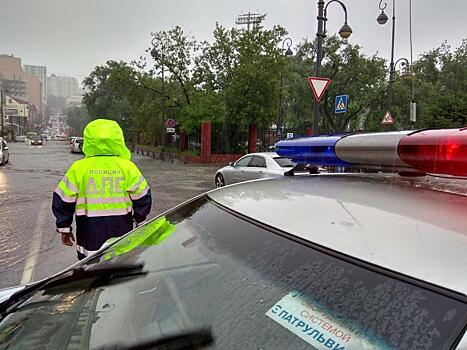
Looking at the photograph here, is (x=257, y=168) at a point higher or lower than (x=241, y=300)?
higher

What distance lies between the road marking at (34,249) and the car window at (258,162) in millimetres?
5633

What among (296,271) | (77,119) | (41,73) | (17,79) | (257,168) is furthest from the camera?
(41,73)

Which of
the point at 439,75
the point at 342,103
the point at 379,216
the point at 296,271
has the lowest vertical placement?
the point at 296,271

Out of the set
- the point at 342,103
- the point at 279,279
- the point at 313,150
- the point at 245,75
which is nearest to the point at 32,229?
the point at 313,150

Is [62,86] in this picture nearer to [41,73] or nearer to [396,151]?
[41,73]

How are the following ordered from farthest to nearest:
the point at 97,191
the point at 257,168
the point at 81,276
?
the point at 257,168 → the point at 97,191 → the point at 81,276

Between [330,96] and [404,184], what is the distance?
1286 inches

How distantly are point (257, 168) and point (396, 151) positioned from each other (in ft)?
31.4

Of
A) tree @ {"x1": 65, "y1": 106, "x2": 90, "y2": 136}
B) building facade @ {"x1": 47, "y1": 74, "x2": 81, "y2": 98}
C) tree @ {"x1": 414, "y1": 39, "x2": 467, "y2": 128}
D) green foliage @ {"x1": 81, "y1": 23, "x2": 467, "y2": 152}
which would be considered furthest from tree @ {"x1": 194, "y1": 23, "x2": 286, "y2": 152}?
building facade @ {"x1": 47, "y1": 74, "x2": 81, "y2": 98}

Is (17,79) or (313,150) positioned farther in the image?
(17,79)

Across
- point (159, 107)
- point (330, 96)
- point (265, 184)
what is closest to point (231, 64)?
point (159, 107)

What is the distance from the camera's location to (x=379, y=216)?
Result: 3.91 feet

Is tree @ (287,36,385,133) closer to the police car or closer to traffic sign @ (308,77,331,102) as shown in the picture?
traffic sign @ (308,77,331,102)

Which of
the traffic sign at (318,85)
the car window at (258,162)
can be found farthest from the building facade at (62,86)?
the traffic sign at (318,85)
